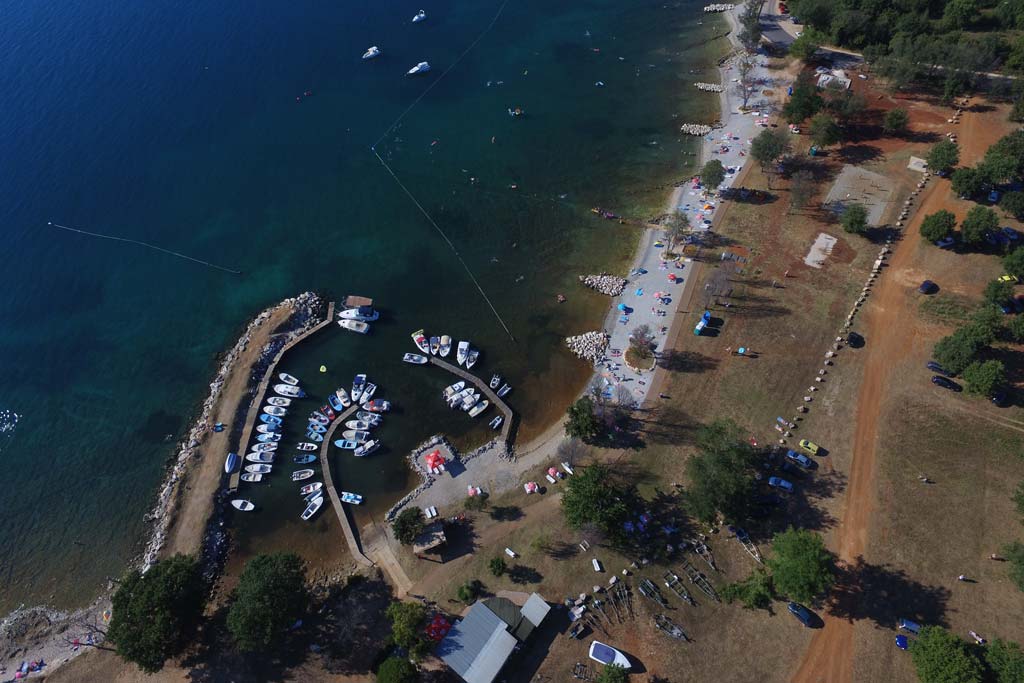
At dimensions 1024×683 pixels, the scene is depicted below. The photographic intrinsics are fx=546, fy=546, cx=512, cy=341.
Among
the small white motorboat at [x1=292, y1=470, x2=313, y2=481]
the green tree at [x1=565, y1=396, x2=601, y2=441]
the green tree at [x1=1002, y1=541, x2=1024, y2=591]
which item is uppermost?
the green tree at [x1=565, y1=396, x2=601, y2=441]

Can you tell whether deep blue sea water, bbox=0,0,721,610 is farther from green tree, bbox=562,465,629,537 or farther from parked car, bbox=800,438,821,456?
parked car, bbox=800,438,821,456

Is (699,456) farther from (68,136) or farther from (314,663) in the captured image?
(68,136)

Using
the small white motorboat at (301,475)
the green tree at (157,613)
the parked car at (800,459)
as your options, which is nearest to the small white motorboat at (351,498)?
the small white motorboat at (301,475)

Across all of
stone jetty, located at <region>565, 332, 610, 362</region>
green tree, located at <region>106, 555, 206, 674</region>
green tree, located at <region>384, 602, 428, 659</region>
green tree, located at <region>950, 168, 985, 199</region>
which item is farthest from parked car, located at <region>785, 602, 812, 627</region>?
green tree, located at <region>950, 168, 985, 199</region>

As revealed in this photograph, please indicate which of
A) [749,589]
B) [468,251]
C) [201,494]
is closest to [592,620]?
[749,589]

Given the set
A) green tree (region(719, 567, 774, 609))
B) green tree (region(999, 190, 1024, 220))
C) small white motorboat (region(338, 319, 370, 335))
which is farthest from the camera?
small white motorboat (region(338, 319, 370, 335))

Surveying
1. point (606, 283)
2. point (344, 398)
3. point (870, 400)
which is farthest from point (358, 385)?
point (870, 400)

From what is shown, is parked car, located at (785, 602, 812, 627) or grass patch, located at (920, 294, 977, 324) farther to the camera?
grass patch, located at (920, 294, 977, 324)
